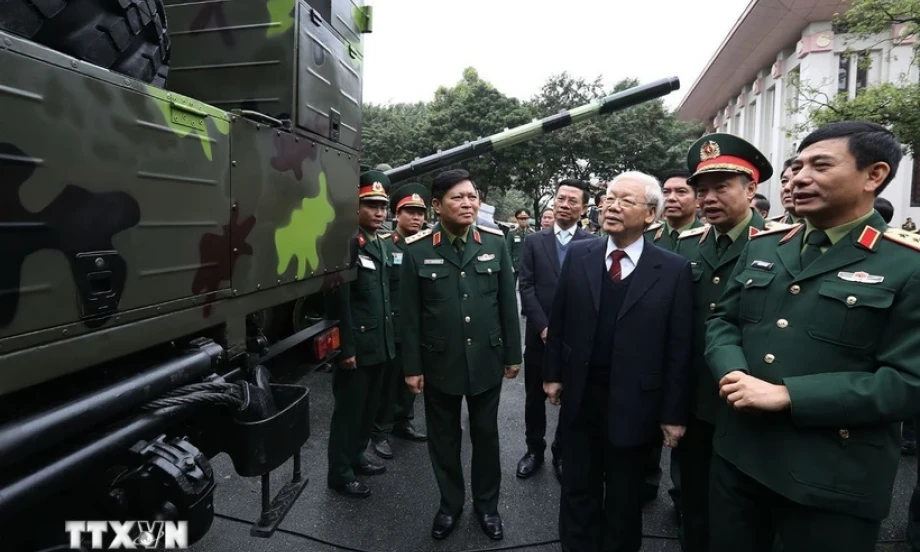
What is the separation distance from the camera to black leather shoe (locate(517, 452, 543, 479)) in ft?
11.1

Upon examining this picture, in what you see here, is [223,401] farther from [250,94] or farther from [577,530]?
[577,530]

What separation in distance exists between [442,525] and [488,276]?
1289mm

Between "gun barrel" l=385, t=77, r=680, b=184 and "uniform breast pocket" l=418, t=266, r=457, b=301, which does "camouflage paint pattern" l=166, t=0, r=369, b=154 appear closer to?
"uniform breast pocket" l=418, t=266, r=457, b=301

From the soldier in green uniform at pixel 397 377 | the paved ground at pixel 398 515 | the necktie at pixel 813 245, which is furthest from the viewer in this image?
the soldier in green uniform at pixel 397 377

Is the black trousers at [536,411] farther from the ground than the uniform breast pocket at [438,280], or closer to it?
closer to it

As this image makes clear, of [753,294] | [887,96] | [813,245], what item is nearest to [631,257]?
[753,294]

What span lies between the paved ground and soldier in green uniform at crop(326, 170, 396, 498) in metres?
0.19

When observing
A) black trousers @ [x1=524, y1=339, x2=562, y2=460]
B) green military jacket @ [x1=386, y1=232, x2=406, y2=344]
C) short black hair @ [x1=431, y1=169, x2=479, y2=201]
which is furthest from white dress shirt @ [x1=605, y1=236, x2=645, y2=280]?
green military jacket @ [x1=386, y1=232, x2=406, y2=344]

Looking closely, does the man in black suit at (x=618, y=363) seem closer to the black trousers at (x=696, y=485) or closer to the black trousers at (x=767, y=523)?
the black trousers at (x=696, y=485)

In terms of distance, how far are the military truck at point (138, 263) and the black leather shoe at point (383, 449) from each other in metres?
1.58

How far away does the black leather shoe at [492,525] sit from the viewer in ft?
8.75

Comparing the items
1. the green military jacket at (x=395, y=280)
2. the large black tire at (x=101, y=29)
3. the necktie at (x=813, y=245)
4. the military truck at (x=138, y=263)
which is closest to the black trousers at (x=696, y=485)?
the necktie at (x=813, y=245)

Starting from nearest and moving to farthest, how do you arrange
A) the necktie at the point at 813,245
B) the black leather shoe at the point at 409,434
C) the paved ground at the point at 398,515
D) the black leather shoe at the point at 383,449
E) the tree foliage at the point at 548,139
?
the necktie at the point at 813,245, the paved ground at the point at 398,515, the black leather shoe at the point at 383,449, the black leather shoe at the point at 409,434, the tree foliage at the point at 548,139

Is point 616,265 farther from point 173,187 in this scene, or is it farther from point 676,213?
point 173,187
